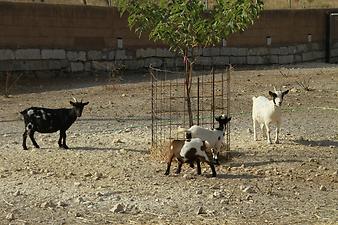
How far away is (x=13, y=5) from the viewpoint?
26.0 m

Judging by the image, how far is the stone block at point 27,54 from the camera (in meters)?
25.8

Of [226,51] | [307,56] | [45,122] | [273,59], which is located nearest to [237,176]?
[45,122]

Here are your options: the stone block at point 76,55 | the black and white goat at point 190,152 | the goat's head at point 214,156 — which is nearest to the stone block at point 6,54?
the stone block at point 76,55

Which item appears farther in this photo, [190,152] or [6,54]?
[6,54]

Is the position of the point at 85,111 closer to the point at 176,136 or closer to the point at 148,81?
the point at 176,136

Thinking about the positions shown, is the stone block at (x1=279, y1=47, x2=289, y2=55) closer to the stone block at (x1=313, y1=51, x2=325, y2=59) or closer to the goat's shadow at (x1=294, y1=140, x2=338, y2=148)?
the stone block at (x1=313, y1=51, x2=325, y2=59)

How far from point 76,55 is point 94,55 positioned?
0.80 m

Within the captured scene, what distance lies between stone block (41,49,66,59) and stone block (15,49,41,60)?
0.21m

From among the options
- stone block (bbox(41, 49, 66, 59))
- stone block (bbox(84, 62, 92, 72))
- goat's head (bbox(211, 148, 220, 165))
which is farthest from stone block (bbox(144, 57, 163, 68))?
goat's head (bbox(211, 148, 220, 165))

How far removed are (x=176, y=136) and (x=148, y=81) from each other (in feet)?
40.6

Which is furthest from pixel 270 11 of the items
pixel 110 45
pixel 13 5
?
pixel 13 5

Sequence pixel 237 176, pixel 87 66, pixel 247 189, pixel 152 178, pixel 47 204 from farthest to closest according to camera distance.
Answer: pixel 87 66 → pixel 237 176 → pixel 152 178 → pixel 247 189 → pixel 47 204

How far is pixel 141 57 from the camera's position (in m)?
29.2

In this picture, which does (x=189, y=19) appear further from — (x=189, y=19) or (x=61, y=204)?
(x=61, y=204)
